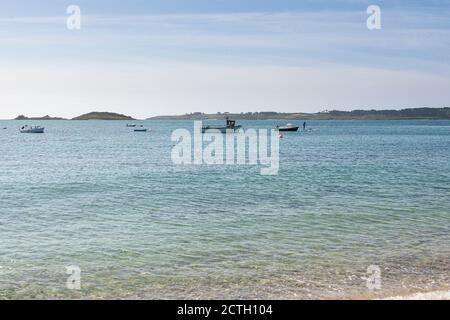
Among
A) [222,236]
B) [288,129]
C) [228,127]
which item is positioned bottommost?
[222,236]

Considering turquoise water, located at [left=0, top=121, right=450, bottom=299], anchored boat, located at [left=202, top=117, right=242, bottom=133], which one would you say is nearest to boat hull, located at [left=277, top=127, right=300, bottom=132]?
anchored boat, located at [left=202, top=117, right=242, bottom=133]

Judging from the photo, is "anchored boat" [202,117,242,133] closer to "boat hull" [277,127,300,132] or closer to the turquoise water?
"boat hull" [277,127,300,132]

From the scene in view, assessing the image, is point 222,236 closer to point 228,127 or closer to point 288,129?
point 228,127

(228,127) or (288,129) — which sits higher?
(228,127)

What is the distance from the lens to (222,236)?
2423cm

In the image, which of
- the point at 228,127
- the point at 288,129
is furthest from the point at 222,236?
the point at 288,129

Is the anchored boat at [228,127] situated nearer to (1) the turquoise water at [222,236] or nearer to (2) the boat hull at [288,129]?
(2) the boat hull at [288,129]

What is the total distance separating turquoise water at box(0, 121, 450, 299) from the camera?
1708cm

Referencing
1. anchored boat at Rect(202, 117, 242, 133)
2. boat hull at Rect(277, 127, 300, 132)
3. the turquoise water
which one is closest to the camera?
the turquoise water

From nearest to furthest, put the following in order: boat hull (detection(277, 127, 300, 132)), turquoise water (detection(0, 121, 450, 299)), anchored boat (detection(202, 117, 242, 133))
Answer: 1. turquoise water (detection(0, 121, 450, 299))
2. anchored boat (detection(202, 117, 242, 133))
3. boat hull (detection(277, 127, 300, 132))

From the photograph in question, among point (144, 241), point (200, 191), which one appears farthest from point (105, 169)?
point (144, 241)

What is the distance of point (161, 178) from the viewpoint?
168 feet

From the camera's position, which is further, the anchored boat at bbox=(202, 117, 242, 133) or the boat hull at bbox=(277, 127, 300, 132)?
the boat hull at bbox=(277, 127, 300, 132)
